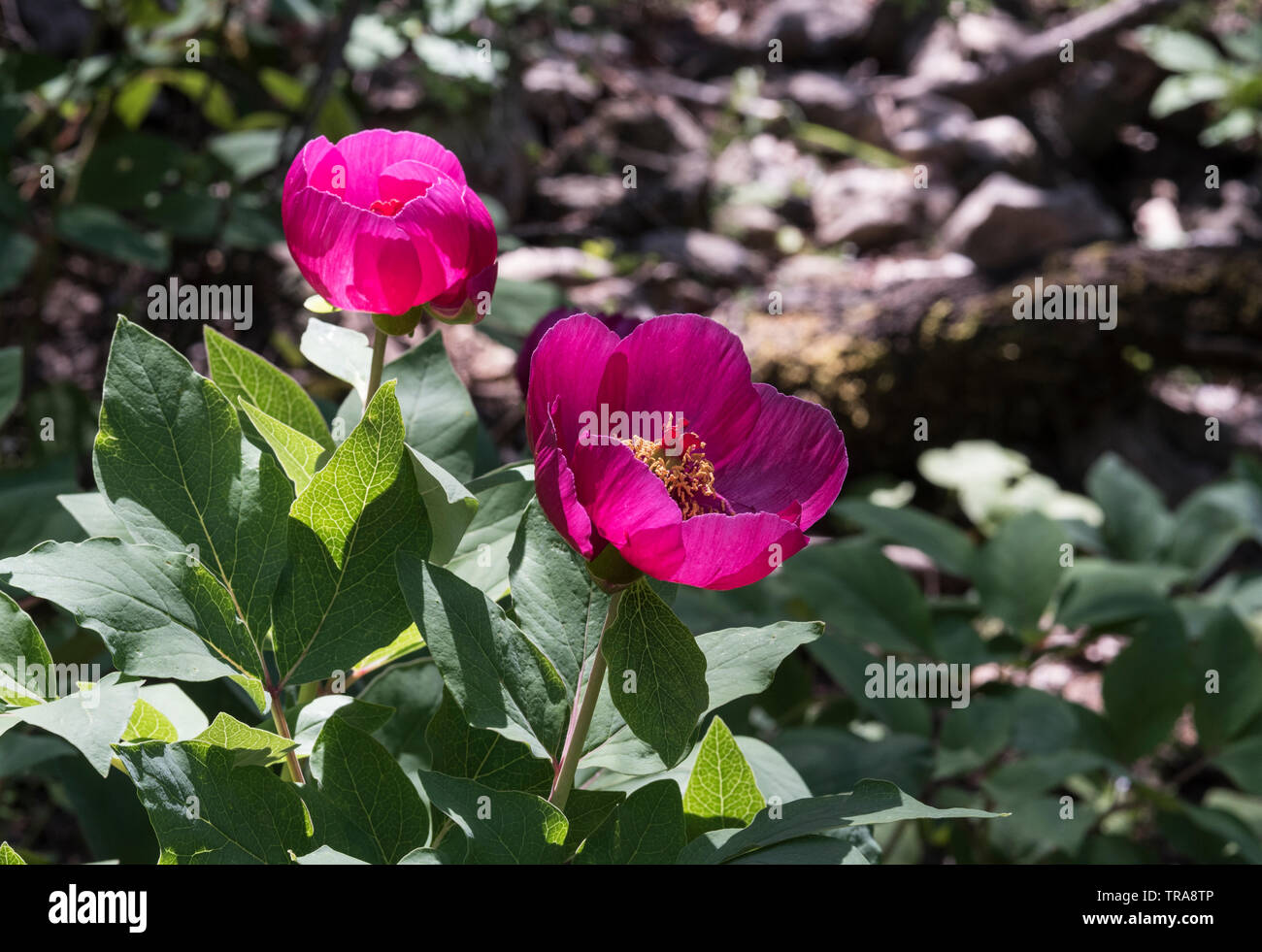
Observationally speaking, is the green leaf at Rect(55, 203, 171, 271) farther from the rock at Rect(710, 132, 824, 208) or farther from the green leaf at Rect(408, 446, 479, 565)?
the rock at Rect(710, 132, 824, 208)

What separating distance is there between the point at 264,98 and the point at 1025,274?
72.1 inches

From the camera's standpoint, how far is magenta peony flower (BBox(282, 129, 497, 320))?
19.0 inches

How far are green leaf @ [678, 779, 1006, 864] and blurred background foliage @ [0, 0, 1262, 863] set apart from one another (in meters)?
0.22

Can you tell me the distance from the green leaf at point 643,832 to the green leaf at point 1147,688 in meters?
0.79

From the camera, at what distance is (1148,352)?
2604 mm

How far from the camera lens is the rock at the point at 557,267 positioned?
2.92 metres

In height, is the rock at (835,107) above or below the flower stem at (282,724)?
above

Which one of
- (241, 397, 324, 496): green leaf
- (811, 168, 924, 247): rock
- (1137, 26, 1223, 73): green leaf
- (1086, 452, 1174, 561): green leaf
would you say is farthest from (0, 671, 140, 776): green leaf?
(811, 168, 924, 247): rock

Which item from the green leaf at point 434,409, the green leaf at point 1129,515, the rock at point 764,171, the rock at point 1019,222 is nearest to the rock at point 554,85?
the rock at point 764,171

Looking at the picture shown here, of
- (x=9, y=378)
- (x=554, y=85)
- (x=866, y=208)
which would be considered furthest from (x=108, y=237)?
(x=866, y=208)

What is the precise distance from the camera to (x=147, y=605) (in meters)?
0.45

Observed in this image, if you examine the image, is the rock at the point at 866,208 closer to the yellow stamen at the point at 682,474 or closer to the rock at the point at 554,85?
the rock at the point at 554,85

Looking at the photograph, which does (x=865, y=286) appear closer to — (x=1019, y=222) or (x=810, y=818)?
(x=1019, y=222)

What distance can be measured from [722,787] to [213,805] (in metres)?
0.22
